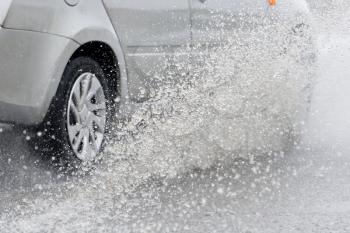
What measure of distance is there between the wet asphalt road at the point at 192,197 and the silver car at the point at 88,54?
38cm

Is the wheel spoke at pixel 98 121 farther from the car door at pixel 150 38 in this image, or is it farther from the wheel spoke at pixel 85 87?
the car door at pixel 150 38

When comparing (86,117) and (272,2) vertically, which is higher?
(86,117)

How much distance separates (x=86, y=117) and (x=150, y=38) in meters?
0.79

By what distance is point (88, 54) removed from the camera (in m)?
5.51

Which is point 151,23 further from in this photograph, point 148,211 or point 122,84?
point 148,211

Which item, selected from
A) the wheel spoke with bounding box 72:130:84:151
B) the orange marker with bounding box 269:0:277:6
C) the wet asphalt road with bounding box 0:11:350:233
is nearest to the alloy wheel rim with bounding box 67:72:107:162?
the wheel spoke with bounding box 72:130:84:151

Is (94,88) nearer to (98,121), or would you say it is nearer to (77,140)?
(98,121)

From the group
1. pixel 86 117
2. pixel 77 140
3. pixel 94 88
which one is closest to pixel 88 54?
pixel 94 88

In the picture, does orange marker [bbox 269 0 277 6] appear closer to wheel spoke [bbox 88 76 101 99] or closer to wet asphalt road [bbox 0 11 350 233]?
wet asphalt road [bbox 0 11 350 233]

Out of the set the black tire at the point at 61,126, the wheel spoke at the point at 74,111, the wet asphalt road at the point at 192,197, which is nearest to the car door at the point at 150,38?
the black tire at the point at 61,126

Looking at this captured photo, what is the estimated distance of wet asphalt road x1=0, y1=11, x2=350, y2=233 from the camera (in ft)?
13.8

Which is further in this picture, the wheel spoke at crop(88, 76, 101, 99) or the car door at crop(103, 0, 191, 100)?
the car door at crop(103, 0, 191, 100)

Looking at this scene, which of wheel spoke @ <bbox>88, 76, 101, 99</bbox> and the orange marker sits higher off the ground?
wheel spoke @ <bbox>88, 76, 101, 99</bbox>

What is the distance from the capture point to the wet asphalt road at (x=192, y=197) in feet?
13.8
